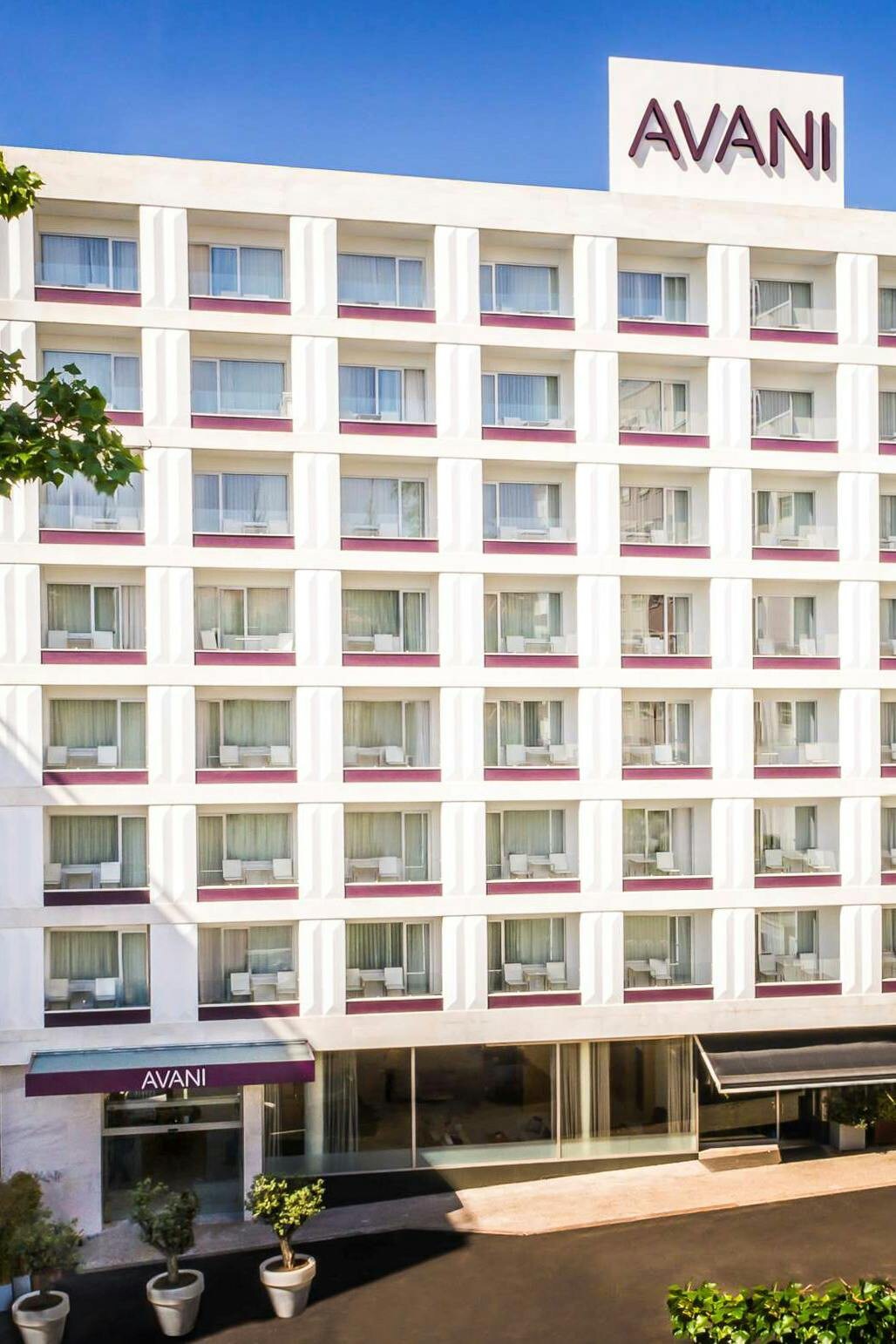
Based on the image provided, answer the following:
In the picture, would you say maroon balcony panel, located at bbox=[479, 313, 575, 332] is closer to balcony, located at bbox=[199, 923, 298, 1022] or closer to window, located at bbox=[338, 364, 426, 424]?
window, located at bbox=[338, 364, 426, 424]

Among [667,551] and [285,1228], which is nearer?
[285,1228]

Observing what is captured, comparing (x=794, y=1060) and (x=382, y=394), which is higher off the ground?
(x=382, y=394)

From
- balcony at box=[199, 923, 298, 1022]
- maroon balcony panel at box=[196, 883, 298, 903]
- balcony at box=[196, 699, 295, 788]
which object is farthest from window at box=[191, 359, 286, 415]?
balcony at box=[199, 923, 298, 1022]

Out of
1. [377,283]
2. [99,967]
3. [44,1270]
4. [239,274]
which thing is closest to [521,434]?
[377,283]

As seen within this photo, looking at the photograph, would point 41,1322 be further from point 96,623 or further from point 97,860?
point 96,623

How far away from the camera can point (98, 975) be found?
2645cm

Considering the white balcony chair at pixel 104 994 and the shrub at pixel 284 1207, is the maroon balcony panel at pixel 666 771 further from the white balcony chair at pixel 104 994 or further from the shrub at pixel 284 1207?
the white balcony chair at pixel 104 994

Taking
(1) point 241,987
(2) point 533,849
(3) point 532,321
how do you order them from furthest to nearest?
1. (2) point 533,849
2. (3) point 532,321
3. (1) point 241,987

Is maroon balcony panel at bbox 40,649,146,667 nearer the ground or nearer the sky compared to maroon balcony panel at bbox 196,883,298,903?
nearer the sky

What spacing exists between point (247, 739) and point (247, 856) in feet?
8.19

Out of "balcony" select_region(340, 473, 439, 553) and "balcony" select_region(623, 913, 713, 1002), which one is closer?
"balcony" select_region(340, 473, 439, 553)

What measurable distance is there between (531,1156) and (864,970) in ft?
28.1

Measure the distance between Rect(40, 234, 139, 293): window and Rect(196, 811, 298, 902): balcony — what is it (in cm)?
1144

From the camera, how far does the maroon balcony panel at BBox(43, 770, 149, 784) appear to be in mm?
25812
